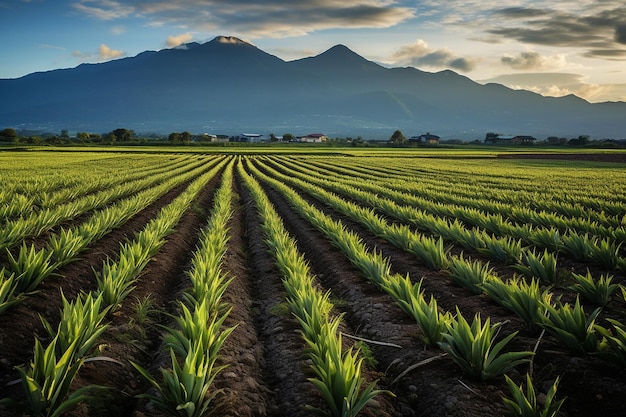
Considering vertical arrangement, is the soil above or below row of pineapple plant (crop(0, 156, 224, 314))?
below

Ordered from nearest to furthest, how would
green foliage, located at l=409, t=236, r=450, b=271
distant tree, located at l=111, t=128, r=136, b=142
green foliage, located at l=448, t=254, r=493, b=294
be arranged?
1. green foliage, located at l=448, t=254, r=493, b=294
2. green foliage, located at l=409, t=236, r=450, b=271
3. distant tree, located at l=111, t=128, r=136, b=142

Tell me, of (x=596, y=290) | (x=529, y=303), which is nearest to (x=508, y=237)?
(x=596, y=290)

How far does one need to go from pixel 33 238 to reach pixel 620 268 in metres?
10.3

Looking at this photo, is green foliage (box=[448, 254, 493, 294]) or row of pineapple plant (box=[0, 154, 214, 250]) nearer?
green foliage (box=[448, 254, 493, 294])

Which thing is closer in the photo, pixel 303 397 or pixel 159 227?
pixel 303 397

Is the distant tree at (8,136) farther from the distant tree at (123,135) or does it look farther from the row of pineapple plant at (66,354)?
the row of pineapple plant at (66,354)

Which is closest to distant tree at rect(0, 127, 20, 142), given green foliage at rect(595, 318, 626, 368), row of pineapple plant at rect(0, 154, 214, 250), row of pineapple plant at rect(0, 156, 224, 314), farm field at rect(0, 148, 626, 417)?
row of pineapple plant at rect(0, 154, 214, 250)

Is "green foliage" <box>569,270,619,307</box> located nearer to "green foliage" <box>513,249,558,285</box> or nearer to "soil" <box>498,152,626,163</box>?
"green foliage" <box>513,249,558,285</box>

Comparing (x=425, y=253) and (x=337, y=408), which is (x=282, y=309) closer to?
(x=337, y=408)

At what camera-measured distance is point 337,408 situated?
3.18 metres

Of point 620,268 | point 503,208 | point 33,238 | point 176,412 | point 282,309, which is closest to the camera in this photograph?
point 176,412

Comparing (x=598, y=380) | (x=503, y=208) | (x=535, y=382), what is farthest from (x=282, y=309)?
(x=503, y=208)

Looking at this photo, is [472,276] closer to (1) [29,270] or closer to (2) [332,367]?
(2) [332,367]

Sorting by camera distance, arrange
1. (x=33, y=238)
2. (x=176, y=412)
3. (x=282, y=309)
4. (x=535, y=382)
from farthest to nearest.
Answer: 1. (x=33, y=238)
2. (x=282, y=309)
3. (x=535, y=382)
4. (x=176, y=412)
